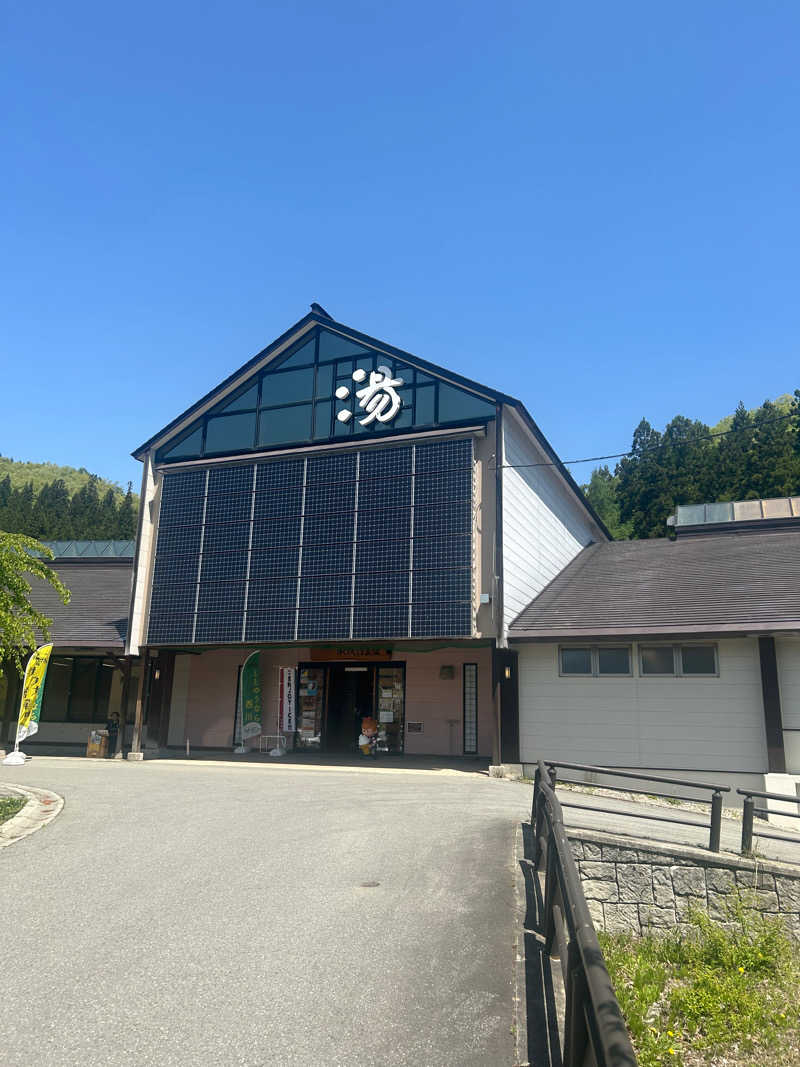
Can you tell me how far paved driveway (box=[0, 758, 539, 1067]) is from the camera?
15.6ft

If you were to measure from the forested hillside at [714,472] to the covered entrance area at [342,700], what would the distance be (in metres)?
31.5

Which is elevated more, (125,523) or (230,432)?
(125,523)

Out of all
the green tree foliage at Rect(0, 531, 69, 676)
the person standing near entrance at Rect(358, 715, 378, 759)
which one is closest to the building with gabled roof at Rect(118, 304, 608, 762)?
the person standing near entrance at Rect(358, 715, 378, 759)

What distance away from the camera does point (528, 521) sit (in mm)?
21734

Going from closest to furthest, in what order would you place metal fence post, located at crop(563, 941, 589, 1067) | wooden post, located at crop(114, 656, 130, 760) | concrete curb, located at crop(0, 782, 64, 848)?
metal fence post, located at crop(563, 941, 589, 1067) < concrete curb, located at crop(0, 782, 64, 848) < wooden post, located at crop(114, 656, 130, 760)

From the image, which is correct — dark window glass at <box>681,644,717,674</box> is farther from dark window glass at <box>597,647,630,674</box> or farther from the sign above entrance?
the sign above entrance

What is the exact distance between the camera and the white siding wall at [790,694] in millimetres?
15859

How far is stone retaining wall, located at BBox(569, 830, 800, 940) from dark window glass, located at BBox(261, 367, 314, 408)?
1547 centimetres

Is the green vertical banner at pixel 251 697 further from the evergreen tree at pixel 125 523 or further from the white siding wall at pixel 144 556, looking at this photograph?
the evergreen tree at pixel 125 523

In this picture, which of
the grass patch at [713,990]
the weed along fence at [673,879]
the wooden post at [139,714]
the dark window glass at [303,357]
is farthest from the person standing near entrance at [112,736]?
the grass patch at [713,990]

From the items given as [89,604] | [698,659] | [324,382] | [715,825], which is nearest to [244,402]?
[324,382]

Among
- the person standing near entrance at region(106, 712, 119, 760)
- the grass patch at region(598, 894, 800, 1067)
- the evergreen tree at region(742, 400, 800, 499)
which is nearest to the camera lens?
the grass patch at region(598, 894, 800, 1067)

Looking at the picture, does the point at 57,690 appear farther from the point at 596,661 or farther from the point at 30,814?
the point at 596,661

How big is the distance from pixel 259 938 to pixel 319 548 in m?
14.4
